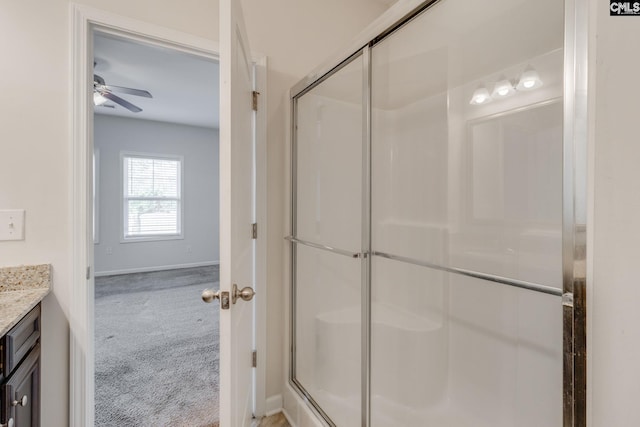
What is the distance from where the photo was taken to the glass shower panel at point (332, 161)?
141 cm

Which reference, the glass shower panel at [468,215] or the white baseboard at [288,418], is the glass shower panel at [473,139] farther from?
the white baseboard at [288,418]

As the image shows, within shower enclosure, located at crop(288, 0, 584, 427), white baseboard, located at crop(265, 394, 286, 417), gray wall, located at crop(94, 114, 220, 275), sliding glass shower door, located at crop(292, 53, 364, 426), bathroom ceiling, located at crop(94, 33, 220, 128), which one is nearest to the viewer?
shower enclosure, located at crop(288, 0, 584, 427)

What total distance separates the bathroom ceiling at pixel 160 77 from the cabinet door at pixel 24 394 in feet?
5.03

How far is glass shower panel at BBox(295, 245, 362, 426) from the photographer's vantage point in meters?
1.42

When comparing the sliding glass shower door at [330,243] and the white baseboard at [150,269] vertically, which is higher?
the sliding glass shower door at [330,243]

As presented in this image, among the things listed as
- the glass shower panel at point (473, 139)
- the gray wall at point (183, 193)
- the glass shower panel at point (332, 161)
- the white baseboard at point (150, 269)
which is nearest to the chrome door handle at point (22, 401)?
the glass shower panel at point (332, 161)

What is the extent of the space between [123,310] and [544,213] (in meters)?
4.05

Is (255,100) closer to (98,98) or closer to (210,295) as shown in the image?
(210,295)

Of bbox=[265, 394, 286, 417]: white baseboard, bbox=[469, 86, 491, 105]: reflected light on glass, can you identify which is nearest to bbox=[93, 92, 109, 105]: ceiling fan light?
bbox=[265, 394, 286, 417]: white baseboard

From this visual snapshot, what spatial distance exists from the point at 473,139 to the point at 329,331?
45.4 inches

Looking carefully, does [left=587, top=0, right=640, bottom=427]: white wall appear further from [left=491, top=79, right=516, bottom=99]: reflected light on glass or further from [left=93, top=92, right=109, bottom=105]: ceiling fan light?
[left=93, top=92, right=109, bottom=105]: ceiling fan light

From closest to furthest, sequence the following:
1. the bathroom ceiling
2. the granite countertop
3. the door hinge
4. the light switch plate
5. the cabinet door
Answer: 1. the cabinet door
2. the granite countertop
3. the light switch plate
4. the door hinge
5. the bathroom ceiling

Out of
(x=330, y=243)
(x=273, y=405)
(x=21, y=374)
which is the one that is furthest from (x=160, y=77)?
(x=273, y=405)

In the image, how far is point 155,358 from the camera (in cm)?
241
